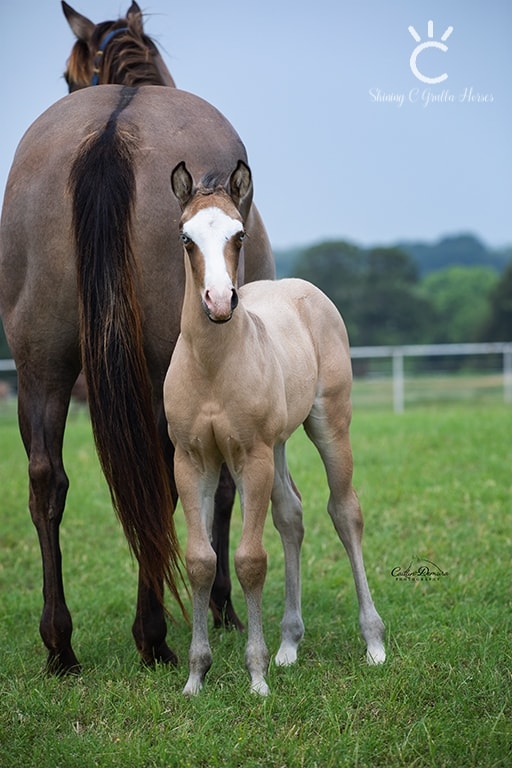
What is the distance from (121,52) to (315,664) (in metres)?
3.05

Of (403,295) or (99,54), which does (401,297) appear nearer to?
(403,295)

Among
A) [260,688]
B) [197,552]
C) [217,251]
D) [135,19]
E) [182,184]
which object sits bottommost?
[260,688]

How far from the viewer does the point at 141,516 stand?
3.74 metres

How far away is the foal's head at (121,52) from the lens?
473 cm

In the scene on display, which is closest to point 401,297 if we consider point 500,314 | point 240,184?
point 500,314

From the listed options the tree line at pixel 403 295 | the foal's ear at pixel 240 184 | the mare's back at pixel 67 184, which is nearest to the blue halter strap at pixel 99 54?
the mare's back at pixel 67 184

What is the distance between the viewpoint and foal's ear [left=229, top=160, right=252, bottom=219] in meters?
3.38

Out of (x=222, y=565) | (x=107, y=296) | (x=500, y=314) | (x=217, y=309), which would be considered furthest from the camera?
(x=500, y=314)

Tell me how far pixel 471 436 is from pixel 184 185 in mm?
6953

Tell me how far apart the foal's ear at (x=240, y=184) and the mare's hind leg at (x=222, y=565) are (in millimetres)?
1573

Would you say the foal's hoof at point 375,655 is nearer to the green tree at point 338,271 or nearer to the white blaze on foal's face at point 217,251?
the white blaze on foal's face at point 217,251

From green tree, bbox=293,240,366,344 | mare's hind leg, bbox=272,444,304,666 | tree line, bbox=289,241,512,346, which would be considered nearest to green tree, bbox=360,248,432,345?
tree line, bbox=289,241,512,346

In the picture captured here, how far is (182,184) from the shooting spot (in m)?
3.36

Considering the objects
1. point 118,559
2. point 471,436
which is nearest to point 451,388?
point 471,436
